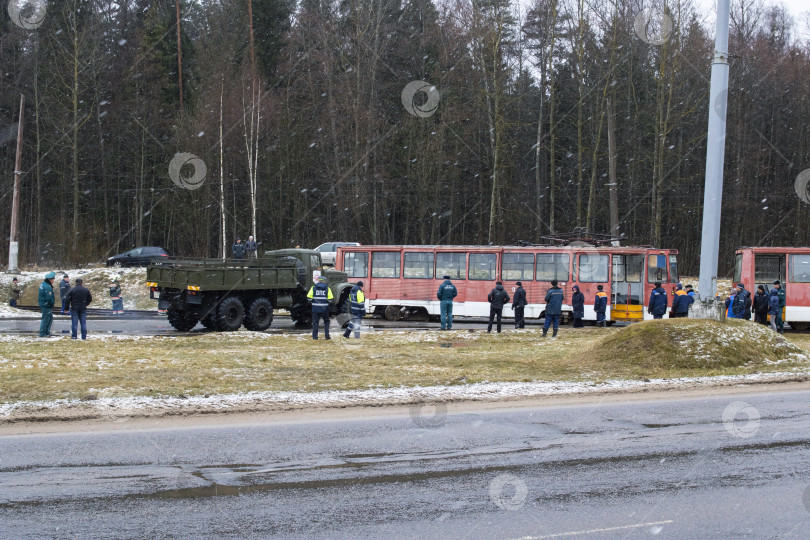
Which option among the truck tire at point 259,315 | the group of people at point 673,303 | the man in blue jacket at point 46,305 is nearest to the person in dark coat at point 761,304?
the group of people at point 673,303

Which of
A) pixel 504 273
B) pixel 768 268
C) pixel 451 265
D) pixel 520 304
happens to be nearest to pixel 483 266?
pixel 504 273

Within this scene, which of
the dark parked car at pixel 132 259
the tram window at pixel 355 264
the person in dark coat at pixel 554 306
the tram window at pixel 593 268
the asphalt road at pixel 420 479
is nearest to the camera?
the asphalt road at pixel 420 479

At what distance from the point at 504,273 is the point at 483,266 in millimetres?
800

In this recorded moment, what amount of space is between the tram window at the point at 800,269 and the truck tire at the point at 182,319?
1979 cm

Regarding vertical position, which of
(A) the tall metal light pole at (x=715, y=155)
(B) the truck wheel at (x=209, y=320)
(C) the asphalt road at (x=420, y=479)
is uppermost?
(A) the tall metal light pole at (x=715, y=155)

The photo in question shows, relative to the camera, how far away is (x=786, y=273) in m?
29.1

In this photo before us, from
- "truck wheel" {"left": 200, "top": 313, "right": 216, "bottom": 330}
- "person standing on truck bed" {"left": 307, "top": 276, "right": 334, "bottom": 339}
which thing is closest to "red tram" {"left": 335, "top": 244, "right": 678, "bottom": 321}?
"truck wheel" {"left": 200, "top": 313, "right": 216, "bottom": 330}

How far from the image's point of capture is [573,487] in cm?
738

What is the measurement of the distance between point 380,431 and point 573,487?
10.1ft

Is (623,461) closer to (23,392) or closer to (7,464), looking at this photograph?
(7,464)

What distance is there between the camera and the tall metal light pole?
16344 mm

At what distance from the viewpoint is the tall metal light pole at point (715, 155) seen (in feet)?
53.6

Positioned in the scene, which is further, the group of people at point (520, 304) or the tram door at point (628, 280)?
the tram door at point (628, 280)

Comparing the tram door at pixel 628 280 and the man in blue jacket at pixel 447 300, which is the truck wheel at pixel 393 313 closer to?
the man in blue jacket at pixel 447 300
